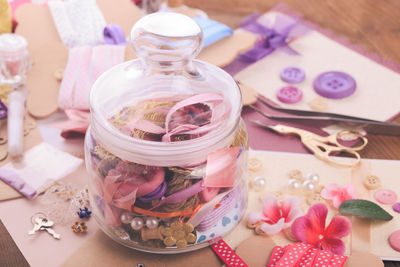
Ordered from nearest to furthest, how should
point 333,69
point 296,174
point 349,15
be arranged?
point 296,174 < point 333,69 < point 349,15

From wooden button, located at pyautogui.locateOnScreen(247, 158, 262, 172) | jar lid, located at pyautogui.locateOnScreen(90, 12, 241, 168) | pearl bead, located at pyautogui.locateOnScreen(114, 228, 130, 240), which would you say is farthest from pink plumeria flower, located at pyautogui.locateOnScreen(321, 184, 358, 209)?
pearl bead, located at pyautogui.locateOnScreen(114, 228, 130, 240)

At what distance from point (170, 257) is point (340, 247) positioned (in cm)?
26

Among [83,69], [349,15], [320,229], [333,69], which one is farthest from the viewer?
[349,15]

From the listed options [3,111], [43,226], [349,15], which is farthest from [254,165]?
[349,15]

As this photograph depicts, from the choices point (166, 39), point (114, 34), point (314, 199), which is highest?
point (166, 39)

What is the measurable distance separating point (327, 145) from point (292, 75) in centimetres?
25

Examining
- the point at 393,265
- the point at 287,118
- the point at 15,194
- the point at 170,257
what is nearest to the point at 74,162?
the point at 15,194

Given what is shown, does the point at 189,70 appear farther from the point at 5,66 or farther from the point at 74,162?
the point at 5,66

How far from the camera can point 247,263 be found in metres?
0.82

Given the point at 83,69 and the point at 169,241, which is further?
the point at 83,69

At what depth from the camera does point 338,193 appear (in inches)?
36.7

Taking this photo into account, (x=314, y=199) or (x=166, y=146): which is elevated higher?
(x=166, y=146)

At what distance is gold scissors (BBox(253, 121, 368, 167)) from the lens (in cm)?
100

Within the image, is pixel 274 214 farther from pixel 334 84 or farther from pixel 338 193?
pixel 334 84
